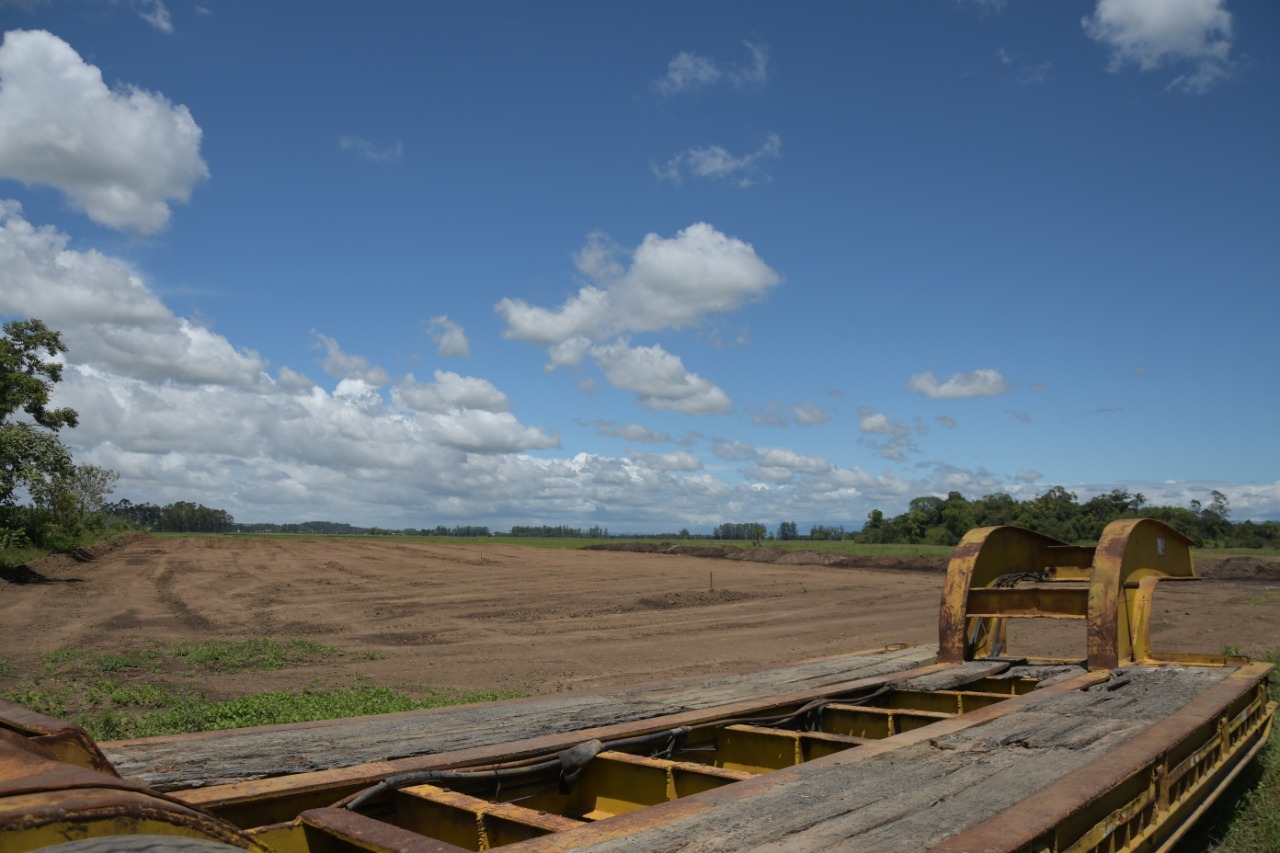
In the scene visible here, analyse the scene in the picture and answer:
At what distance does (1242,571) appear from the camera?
2833 centimetres

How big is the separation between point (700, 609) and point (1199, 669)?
14812mm

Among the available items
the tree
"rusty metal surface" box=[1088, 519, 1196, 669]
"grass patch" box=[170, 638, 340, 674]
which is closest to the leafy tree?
the tree

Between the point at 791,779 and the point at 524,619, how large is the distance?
15.2 meters

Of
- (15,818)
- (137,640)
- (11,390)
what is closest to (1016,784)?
(15,818)

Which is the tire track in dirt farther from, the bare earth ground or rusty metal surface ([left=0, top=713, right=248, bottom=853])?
rusty metal surface ([left=0, top=713, right=248, bottom=853])

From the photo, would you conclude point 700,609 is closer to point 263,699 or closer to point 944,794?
point 263,699

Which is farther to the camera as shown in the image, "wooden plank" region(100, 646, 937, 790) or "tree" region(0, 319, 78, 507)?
"tree" region(0, 319, 78, 507)

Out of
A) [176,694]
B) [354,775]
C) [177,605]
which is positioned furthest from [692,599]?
[354,775]

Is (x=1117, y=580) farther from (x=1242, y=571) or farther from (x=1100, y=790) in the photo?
(x=1242, y=571)

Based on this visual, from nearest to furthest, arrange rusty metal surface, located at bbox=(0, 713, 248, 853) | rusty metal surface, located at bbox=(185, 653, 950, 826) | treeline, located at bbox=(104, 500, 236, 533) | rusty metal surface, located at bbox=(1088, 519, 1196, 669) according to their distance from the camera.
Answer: rusty metal surface, located at bbox=(0, 713, 248, 853), rusty metal surface, located at bbox=(185, 653, 950, 826), rusty metal surface, located at bbox=(1088, 519, 1196, 669), treeline, located at bbox=(104, 500, 236, 533)

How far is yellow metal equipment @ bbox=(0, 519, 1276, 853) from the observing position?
2094 mm

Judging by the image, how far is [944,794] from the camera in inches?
106

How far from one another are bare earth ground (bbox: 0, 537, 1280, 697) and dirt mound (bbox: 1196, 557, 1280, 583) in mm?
102

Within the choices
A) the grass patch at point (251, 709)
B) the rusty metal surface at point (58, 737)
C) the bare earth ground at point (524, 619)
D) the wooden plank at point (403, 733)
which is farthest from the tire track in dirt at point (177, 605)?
the rusty metal surface at point (58, 737)
